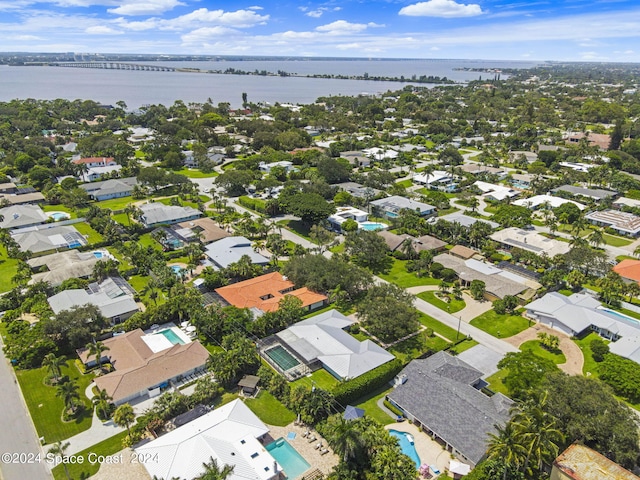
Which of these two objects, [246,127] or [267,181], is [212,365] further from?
[246,127]

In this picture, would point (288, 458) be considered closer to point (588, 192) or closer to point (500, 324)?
point (500, 324)

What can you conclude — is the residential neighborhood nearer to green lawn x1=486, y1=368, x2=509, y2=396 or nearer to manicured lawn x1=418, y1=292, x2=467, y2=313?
green lawn x1=486, y1=368, x2=509, y2=396

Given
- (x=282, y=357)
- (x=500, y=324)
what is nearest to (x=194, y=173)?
(x=282, y=357)

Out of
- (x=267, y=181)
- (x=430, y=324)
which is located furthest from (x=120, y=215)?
(x=430, y=324)

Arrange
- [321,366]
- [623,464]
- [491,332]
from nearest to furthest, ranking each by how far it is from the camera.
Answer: [623,464], [321,366], [491,332]

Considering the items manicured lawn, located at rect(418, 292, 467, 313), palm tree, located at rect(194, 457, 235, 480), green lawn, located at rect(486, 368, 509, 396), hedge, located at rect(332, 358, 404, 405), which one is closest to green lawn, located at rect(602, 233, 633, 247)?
manicured lawn, located at rect(418, 292, 467, 313)

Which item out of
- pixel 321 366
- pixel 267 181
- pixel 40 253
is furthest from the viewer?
pixel 267 181
